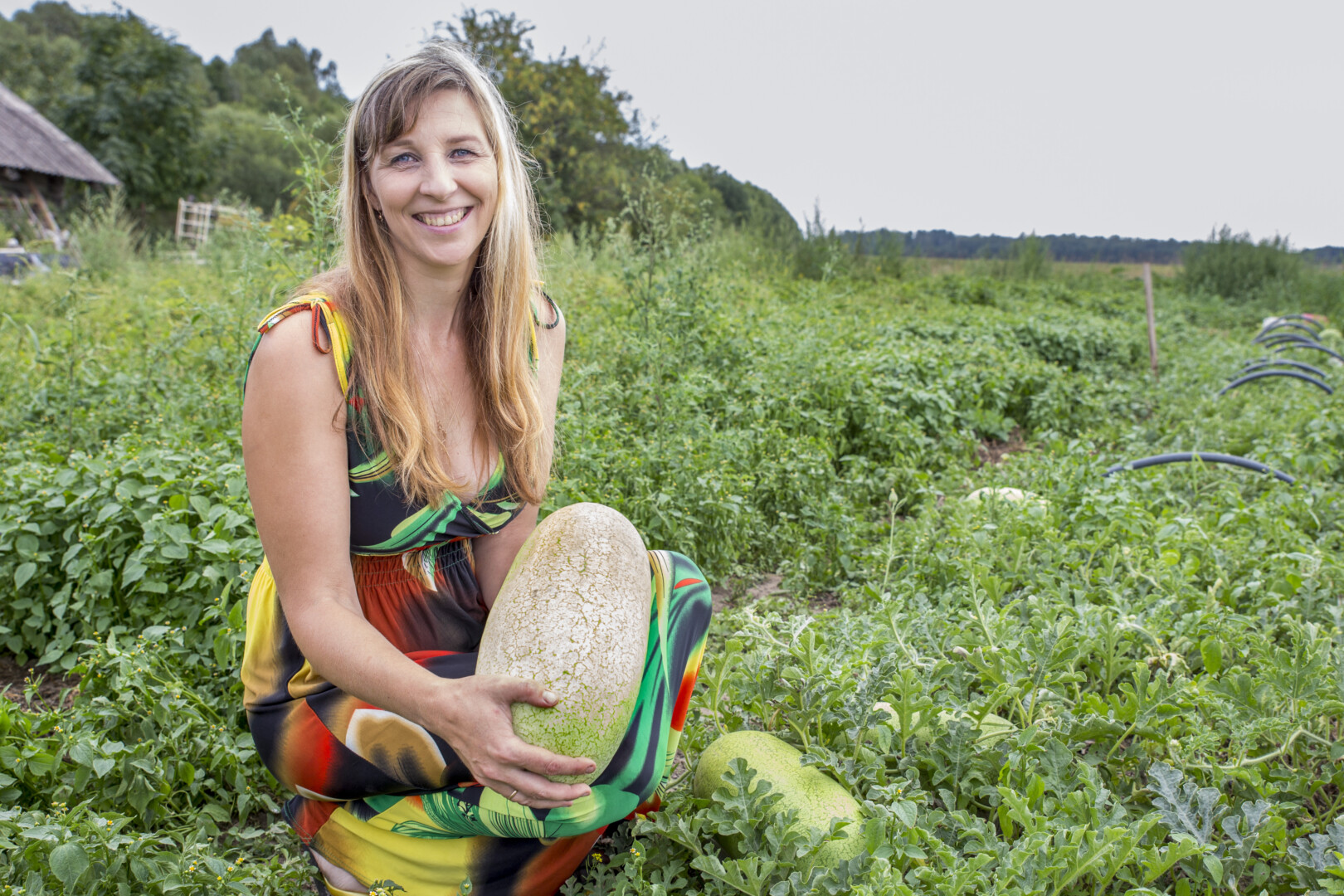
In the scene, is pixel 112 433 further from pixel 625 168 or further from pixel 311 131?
pixel 625 168

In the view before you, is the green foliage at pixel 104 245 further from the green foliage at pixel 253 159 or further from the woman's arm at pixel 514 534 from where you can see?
the green foliage at pixel 253 159

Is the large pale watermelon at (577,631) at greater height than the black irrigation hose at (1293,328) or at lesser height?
lesser

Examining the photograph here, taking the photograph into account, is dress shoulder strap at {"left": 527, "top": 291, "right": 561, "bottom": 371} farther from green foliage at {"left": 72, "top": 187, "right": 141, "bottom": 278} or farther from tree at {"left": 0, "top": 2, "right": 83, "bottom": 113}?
tree at {"left": 0, "top": 2, "right": 83, "bottom": 113}

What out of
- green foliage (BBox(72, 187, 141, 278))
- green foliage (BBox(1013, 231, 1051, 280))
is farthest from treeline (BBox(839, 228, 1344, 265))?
green foliage (BBox(72, 187, 141, 278))

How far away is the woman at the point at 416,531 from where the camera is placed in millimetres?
1563

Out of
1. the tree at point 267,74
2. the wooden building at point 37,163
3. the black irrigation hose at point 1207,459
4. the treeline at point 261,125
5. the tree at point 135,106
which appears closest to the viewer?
the black irrigation hose at point 1207,459

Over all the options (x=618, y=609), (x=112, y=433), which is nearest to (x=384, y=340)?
(x=618, y=609)

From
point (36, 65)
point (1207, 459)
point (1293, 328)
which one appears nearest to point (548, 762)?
point (1207, 459)

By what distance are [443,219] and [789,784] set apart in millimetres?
1414

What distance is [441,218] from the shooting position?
5.85ft

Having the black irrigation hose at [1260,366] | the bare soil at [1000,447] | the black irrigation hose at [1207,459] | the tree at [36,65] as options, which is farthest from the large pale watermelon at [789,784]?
the tree at [36,65]

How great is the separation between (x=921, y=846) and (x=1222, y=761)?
1007mm

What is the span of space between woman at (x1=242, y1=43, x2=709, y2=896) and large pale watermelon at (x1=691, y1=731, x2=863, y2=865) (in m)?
0.14

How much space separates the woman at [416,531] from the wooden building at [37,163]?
2222 centimetres
